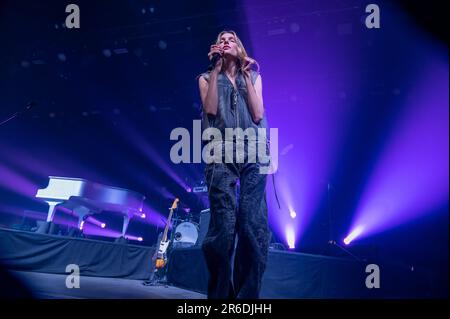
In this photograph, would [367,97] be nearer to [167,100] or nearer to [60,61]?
[167,100]

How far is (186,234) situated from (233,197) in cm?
639

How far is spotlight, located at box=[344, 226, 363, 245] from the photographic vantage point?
763cm

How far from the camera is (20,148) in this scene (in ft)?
35.9

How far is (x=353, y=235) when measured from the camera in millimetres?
7680

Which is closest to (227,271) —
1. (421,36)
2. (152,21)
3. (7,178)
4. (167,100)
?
(421,36)

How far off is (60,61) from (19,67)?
1596 mm

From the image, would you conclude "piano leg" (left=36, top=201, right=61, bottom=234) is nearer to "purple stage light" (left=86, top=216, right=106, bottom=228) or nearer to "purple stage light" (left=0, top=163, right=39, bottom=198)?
"purple stage light" (left=86, top=216, right=106, bottom=228)

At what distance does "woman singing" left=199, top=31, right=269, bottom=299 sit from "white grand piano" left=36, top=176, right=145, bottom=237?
6497 mm

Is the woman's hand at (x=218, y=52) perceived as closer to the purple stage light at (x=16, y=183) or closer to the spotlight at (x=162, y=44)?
the spotlight at (x=162, y=44)

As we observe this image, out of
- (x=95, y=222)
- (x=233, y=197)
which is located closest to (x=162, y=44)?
(x=95, y=222)

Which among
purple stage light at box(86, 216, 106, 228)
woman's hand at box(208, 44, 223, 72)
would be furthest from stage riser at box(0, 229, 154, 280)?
woman's hand at box(208, 44, 223, 72)

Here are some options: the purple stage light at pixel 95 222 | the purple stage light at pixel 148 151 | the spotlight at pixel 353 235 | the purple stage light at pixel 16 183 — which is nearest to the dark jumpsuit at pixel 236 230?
the spotlight at pixel 353 235

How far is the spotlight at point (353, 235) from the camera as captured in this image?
25.0 ft
